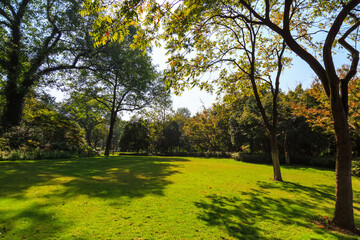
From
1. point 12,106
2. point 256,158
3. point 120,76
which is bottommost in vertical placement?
point 256,158

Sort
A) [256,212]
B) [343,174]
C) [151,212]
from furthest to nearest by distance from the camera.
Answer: [256,212] → [151,212] → [343,174]

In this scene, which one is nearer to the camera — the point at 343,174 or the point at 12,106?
the point at 343,174

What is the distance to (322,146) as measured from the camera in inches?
760

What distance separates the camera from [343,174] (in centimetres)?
434

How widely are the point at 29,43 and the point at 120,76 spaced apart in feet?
28.4

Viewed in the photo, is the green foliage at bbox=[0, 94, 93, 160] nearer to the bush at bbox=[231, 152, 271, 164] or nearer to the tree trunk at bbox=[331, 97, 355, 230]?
the tree trunk at bbox=[331, 97, 355, 230]

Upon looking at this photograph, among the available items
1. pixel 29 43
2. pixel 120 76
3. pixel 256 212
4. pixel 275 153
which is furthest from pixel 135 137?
pixel 256 212

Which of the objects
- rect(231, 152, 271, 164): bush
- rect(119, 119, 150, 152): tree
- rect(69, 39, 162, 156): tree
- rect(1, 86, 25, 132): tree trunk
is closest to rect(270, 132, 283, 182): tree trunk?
rect(231, 152, 271, 164): bush

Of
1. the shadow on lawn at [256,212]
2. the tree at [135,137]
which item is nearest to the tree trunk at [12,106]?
the shadow on lawn at [256,212]

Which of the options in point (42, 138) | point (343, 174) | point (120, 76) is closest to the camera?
point (343, 174)

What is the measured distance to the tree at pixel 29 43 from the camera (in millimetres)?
15742

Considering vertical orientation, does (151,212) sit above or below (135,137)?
below

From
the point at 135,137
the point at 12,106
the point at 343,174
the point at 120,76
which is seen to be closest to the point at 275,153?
the point at 343,174

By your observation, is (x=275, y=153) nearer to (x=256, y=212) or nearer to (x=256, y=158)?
(x=256, y=212)
